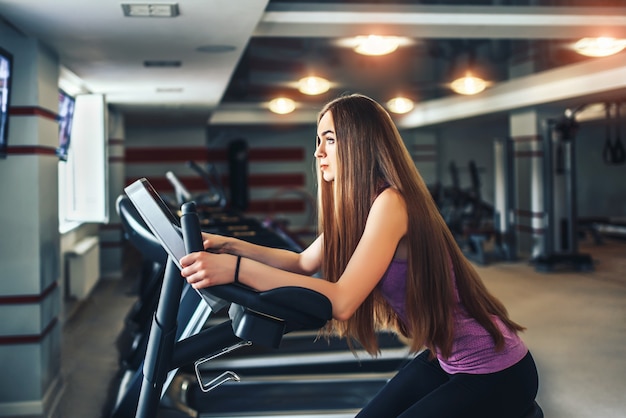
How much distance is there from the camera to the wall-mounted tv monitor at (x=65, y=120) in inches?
Result: 191

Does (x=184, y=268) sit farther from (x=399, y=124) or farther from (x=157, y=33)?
(x=399, y=124)

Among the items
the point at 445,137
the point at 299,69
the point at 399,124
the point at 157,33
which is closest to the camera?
the point at 157,33

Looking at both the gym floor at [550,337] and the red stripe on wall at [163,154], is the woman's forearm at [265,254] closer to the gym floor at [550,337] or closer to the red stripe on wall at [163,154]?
the gym floor at [550,337]

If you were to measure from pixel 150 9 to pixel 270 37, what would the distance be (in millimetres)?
2074

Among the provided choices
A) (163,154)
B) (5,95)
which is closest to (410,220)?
(5,95)

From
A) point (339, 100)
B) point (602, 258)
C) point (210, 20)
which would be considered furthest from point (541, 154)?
point (339, 100)

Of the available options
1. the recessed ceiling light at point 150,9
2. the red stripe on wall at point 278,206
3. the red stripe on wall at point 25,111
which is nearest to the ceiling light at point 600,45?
the recessed ceiling light at point 150,9

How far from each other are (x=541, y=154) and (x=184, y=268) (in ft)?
27.3

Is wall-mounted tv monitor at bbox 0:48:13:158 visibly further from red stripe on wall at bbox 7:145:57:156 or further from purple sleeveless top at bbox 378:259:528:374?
purple sleeveless top at bbox 378:259:528:374

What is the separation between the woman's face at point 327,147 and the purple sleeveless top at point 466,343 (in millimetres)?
258

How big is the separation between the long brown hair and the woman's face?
2 centimetres

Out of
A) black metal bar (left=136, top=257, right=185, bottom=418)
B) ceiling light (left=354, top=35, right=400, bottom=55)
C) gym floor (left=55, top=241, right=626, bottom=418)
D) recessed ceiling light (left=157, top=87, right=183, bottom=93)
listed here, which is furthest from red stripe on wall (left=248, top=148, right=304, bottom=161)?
black metal bar (left=136, top=257, right=185, bottom=418)

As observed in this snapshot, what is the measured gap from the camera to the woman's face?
151 cm

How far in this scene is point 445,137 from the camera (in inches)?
544
